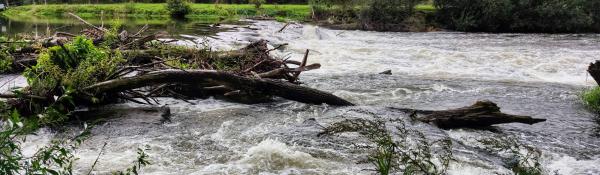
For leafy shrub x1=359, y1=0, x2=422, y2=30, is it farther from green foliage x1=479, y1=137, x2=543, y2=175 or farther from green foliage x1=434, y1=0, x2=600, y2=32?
green foliage x1=479, y1=137, x2=543, y2=175

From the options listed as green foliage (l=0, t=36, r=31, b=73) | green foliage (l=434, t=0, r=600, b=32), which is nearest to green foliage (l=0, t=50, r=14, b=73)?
green foliage (l=0, t=36, r=31, b=73)

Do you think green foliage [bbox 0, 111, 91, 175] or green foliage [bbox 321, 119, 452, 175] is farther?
green foliage [bbox 321, 119, 452, 175]

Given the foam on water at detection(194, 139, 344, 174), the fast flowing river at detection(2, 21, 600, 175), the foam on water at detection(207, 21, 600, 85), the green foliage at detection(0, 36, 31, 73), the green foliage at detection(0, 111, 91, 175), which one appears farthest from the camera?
the foam on water at detection(207, 21, 600, 85)

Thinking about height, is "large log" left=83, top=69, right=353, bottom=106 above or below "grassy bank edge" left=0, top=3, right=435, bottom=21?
below

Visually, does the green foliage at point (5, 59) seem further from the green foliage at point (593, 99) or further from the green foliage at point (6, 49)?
the green foliage at point (593, 99)

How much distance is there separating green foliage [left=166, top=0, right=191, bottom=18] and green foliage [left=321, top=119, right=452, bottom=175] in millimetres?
45463

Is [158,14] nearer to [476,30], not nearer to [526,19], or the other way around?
[476,30]

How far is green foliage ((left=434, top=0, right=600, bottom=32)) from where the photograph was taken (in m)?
35.5

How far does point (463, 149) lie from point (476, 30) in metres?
32.4

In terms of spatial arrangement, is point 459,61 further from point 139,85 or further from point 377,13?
point 377,13

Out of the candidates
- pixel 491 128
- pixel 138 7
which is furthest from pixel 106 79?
pixel 138 7

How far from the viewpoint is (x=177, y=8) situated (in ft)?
166

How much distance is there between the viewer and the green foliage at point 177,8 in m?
50.7

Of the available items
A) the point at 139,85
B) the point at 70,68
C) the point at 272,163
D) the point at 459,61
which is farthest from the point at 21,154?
the point at 459,61
